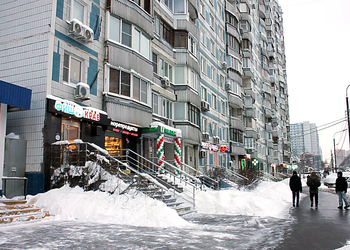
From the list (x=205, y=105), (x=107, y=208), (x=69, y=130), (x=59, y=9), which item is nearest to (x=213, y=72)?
(x=205, y=105)

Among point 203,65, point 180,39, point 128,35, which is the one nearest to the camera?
point 128,35

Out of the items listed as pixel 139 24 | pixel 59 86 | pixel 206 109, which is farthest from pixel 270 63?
pixel 59 86

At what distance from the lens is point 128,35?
59.7 feet

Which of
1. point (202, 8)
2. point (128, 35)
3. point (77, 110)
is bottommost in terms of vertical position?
point (77, 110)

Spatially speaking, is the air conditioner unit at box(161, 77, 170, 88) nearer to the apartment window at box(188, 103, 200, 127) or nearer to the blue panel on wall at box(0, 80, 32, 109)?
the apartment window at box(188, 103, 200, 127)

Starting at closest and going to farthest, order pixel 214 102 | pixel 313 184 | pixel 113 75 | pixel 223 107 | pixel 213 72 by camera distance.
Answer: pixel 313 184 → pixel 113 75 → pixel 214 102 → pixel 213 72 → pixel 223 107

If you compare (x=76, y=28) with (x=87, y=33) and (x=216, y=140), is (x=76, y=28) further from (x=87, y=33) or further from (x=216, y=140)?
(x=216, y=140)

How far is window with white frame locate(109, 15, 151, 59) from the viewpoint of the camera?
17377 mm

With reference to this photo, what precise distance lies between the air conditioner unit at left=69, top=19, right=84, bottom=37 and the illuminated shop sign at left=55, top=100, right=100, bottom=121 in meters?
3.09

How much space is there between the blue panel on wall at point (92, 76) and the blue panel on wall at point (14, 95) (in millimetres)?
3761

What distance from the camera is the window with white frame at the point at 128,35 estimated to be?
1738cm

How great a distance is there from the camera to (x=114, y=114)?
16.5 metres

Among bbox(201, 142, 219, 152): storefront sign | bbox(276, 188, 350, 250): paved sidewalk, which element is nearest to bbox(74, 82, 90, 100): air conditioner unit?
bbox(276, 188, 350, 250): paved sidewalk

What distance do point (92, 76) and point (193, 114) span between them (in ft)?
38.2
